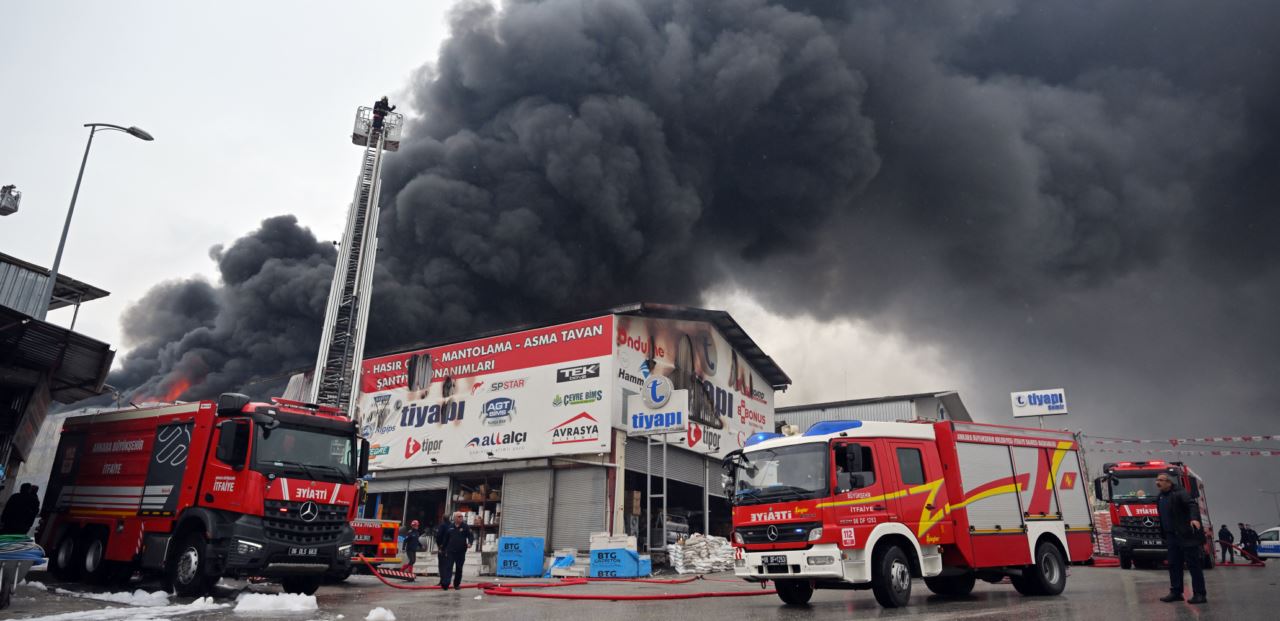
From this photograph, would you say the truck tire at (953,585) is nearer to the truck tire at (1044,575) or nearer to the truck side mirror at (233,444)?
the truck tire at (1044,575)

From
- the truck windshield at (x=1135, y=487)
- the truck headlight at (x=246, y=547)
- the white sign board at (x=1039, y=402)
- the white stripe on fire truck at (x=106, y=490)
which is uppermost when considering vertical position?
the white sign board at (x=1039, y=402)

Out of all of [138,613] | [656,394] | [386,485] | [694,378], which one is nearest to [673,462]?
[694,378]

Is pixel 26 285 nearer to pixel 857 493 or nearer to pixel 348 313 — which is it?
pixel 348 313

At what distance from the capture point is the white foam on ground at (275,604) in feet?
28.3

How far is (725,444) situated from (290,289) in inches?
784

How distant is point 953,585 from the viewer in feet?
34.0

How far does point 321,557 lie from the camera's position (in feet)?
33.7

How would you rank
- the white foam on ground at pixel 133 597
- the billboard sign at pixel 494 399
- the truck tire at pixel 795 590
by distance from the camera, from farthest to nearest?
the billboard sign at pixel 494 399
the truck tire at pixel 795 590
the white foam on ground at pixel 133 597

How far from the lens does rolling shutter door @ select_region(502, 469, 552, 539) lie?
2305 cm

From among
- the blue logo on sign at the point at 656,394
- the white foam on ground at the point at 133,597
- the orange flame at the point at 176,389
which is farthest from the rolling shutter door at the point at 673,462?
the orange flame at the point at 176,389

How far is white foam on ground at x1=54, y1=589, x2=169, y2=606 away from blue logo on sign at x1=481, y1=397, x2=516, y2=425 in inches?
553

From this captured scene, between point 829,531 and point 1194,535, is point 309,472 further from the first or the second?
point 1194,535

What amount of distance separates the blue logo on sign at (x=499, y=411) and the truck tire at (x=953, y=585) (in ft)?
52.7

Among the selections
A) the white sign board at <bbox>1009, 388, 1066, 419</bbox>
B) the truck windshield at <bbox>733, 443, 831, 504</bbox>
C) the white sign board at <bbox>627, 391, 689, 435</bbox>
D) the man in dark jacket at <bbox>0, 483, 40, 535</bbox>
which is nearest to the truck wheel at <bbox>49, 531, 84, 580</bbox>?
the man in dark jacket at <bbox>0, 483, 40, 535</bbox>
